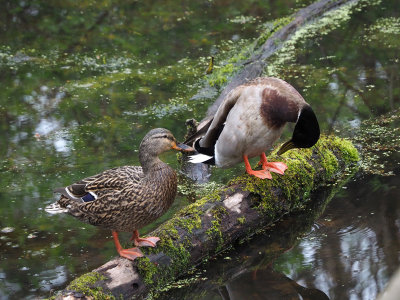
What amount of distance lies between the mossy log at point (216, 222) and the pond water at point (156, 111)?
0.19 meters

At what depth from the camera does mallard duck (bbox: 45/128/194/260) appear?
12.9ft

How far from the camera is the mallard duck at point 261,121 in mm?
4414

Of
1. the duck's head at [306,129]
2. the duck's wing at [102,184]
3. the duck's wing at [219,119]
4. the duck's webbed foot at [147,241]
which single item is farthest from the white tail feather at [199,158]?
the duck's webbed foot at [147,241]

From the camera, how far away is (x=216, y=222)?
4.30 m

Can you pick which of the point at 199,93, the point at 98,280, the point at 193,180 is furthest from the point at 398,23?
the point at 98,280

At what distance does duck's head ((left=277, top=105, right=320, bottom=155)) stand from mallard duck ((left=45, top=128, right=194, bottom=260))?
1019 millimetres

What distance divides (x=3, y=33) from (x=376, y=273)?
8.11 metres

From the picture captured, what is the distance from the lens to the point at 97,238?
494 centimetres

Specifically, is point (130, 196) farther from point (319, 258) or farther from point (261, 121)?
point (319, 258)

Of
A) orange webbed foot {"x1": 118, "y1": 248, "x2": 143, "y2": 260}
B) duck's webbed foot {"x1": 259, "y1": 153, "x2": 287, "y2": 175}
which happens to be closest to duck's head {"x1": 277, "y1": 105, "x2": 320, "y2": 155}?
duck's webbed foot {"x1": 259, "y1": 153, "x2": 287, "y2": 175}

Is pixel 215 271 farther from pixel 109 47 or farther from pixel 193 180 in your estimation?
pixel 109 47

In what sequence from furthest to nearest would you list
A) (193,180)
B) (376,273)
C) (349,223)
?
1. (193,180)
2. (349,223)
3. (376,273)

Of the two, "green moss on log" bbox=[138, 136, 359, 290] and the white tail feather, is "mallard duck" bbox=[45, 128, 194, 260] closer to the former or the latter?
"green moss on log" bbox=[138, 136, 359, 290]

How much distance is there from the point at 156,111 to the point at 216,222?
3.34 metres
